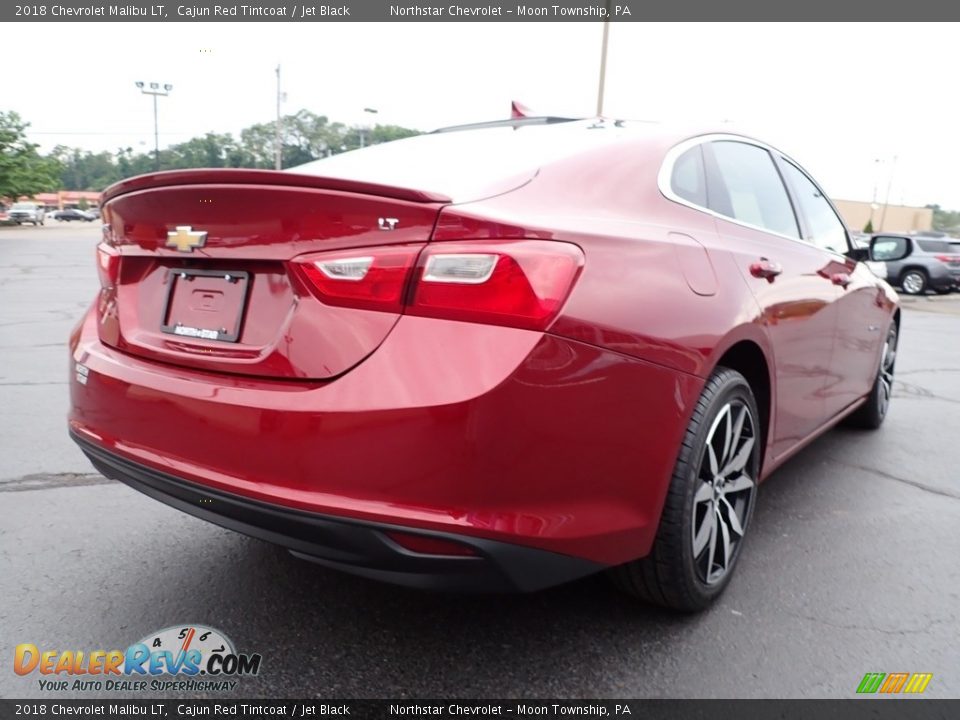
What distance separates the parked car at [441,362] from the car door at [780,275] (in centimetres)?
21

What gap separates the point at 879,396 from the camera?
4.72m

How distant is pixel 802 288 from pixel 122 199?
2441 millimetres

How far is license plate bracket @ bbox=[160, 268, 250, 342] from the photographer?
192 cm

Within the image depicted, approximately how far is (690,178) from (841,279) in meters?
1.41

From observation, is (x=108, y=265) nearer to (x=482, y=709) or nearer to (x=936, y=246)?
(x=482, y=709)

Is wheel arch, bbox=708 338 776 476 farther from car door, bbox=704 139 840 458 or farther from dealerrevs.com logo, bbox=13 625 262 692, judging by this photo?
dealerrevs.com logo, bbox=13 625 262 692

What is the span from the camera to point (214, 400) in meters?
1.86

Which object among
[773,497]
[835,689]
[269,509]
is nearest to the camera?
[269,509]

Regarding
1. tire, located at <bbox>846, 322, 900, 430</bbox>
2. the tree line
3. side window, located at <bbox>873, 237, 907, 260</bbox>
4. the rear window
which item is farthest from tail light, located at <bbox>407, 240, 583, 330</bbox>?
the tree line

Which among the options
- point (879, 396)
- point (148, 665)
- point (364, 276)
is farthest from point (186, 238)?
point (879, 396)

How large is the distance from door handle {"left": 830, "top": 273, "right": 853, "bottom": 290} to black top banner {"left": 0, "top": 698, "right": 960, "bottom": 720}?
1966 mm

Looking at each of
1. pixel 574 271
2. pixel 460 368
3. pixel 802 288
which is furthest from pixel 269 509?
pixel 802 288

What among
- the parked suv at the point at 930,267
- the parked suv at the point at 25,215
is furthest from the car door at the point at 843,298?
the parked suv at the point at 25,215
